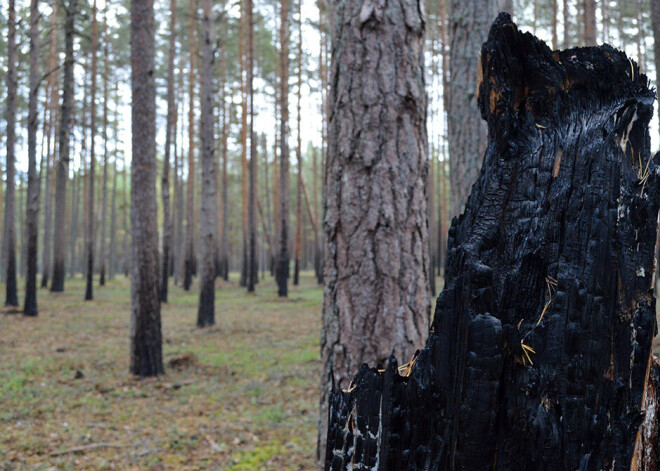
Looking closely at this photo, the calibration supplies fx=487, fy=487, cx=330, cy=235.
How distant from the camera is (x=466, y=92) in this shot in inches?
211

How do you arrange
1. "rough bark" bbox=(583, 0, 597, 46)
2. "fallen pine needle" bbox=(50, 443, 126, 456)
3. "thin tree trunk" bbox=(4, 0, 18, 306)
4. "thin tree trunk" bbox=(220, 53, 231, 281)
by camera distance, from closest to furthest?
"fallen pine needle" bbox=(50, 443, 126, 456) < "rough bark" bbox=(583, 0, 597, 46) < "thin tree trunk" bbox=(4, 0, 18, 306) < "thin tree trunk" bbox=(220, 53, 231, 281)

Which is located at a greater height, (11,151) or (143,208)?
(11,151)

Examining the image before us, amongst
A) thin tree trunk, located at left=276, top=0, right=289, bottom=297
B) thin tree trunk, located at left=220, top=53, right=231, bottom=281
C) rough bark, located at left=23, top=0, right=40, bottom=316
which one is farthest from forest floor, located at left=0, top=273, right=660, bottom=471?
thin tree trunk, located at left=220, top=53, right=231, bottom=281

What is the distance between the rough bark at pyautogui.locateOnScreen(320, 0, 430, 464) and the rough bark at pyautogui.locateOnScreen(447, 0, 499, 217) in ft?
8.25

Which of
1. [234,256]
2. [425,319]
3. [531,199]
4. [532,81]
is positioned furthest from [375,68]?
[234,256]

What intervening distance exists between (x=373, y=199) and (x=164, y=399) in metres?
4.99

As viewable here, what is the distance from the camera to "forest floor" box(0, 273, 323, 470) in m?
4.58

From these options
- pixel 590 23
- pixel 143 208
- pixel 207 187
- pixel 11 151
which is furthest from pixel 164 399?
pixel 590 23

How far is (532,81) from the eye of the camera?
1214mm

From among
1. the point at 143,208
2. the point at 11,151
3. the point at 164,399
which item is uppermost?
the point at 11,151

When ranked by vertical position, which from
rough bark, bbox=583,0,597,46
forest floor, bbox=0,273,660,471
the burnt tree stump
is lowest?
forest floor, bbox=0,273,660,471

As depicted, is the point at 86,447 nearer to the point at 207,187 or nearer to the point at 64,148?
the point at 207,187

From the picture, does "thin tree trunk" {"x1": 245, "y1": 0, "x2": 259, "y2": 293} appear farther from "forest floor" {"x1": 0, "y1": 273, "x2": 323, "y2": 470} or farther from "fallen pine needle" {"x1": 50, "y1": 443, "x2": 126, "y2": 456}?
"fallen pine needle" {"x1": 50, "y1": 443, "x2": 126, "y2": 456}

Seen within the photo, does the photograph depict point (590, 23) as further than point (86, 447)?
Yes
